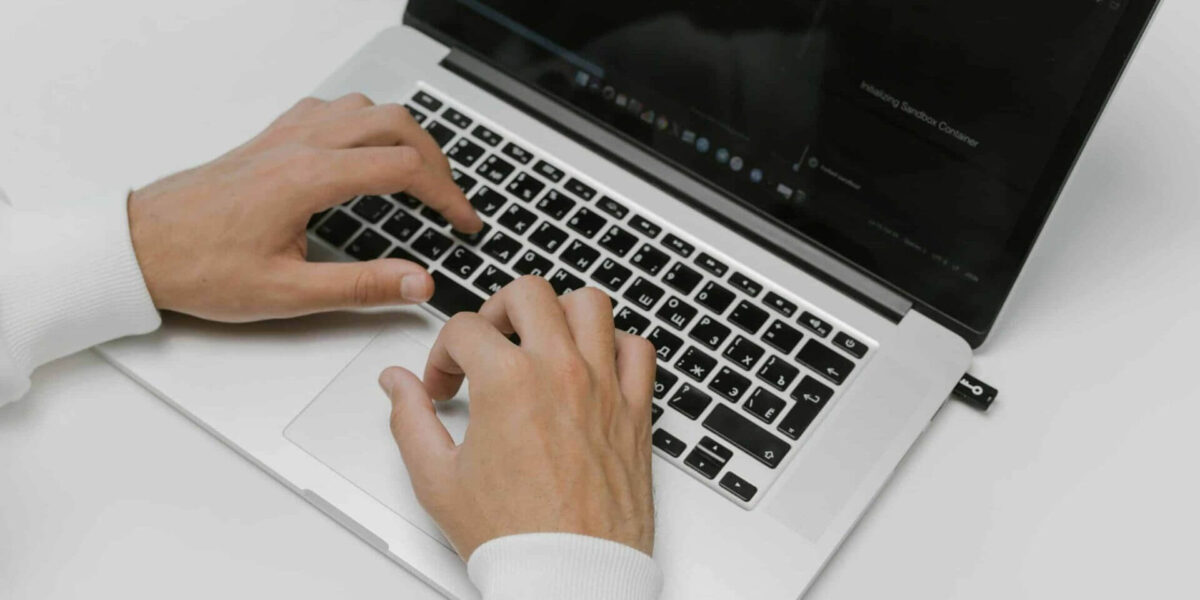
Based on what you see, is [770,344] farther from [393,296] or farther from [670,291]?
[393,296]

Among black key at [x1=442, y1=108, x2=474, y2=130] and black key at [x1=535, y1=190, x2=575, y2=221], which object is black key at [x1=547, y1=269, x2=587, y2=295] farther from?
black key at [x1=442, y1=108, x2=474, y2=130]

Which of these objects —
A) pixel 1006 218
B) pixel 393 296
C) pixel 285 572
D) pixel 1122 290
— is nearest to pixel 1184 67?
pixel 1122 290

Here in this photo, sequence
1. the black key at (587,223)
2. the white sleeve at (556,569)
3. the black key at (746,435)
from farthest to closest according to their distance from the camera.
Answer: the black key at (587,223) < the black key at (746,435) < the white sleeve at (556,569)

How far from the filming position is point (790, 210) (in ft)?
2.97

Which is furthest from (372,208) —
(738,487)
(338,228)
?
(738,487)

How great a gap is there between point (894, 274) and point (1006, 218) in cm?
9

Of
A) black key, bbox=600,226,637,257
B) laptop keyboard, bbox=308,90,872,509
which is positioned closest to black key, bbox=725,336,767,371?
laptop keyboard, bbox=308,90,872,509

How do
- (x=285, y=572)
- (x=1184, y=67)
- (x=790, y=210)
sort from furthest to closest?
1. (x=1184, y=67)
2. (x=790, y=210)
3. (x=285, y=572)

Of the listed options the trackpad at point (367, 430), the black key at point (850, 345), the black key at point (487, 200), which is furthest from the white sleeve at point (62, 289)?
the black key at point (850, 345)

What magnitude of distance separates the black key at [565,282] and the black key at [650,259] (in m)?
0.04

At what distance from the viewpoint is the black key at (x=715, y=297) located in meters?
0.87

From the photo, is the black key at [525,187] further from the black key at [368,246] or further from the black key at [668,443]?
the black key at [668,443]

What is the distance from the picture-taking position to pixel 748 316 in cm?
86

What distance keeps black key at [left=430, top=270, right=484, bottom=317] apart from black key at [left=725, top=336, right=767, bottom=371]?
0.57ft
